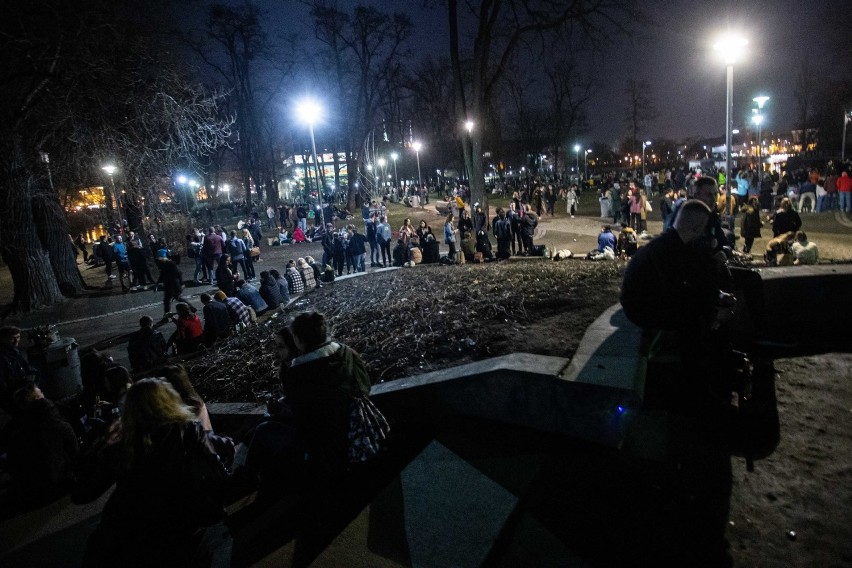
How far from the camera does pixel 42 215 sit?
1580 cm

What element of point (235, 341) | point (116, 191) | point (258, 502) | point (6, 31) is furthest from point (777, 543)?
point (116, 191)

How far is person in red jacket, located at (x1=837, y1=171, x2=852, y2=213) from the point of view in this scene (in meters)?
18.4

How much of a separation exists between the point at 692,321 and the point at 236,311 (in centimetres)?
875

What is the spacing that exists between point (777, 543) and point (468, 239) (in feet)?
Answer: 41.8

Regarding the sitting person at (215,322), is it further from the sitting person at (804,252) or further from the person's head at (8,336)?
the sitting person at (804,252)

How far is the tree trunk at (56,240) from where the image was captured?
15.8 m

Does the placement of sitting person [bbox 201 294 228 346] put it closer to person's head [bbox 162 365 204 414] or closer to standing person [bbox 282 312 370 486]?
person's head [bbox 162 365 204 414]

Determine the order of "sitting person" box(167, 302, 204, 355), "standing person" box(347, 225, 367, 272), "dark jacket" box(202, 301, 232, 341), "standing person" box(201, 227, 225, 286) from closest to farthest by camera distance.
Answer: "sitting person" box(167, 302, 204, 355), "dark jacket" box(202, 301, 232, 341), "standing person" box(347, 225, 367, 272), "standing person" box(201, 227, 225, 286)

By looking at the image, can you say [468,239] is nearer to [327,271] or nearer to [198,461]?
[327,271]

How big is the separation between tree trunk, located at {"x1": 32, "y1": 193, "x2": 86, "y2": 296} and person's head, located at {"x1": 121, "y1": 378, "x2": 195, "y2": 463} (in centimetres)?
1653

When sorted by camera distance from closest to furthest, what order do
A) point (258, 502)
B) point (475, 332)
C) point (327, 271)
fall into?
point (258, 502)
point (475, 332)
point (327, 271)

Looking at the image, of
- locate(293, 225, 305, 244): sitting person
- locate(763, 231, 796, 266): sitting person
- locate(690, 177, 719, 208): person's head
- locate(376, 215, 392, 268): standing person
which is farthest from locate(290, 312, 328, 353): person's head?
locate(293, 225, 305, 244): sitting person

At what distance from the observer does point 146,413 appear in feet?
9.18

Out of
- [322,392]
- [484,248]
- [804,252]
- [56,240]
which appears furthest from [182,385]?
[56,240]
